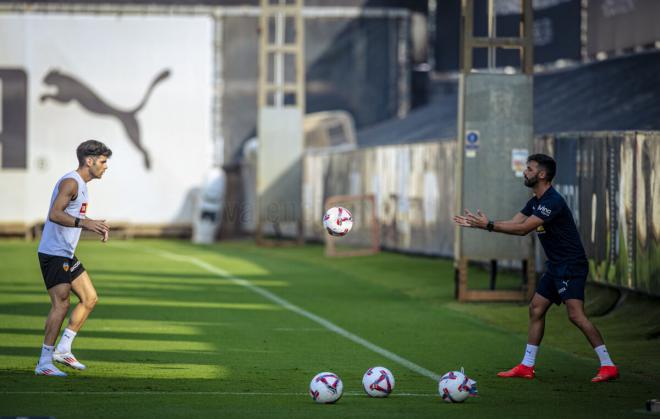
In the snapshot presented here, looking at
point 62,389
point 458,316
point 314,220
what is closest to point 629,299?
point 458,316

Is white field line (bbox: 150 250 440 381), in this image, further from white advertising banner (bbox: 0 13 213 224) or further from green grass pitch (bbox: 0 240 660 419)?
white advertising banner (bbox: 0 13 213 224)

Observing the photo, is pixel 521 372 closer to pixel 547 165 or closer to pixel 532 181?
pixel 532 181

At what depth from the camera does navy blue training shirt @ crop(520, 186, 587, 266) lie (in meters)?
12.2

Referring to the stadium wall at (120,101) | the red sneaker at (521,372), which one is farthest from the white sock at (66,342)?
the stadium wall at (120,101)

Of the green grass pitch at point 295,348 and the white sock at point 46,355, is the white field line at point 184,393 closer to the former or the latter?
the green grass pitch at point 295,348

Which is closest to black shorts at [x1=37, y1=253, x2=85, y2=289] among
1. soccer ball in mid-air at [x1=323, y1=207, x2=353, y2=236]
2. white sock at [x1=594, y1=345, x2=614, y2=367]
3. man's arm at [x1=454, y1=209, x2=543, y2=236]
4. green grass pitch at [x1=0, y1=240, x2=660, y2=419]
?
green grass pitch at [x1=0, y1=240, x2=660, y2=419]

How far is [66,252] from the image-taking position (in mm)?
12133

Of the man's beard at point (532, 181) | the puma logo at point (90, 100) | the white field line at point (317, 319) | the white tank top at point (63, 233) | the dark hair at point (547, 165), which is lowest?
the white field line at point (317, 319)

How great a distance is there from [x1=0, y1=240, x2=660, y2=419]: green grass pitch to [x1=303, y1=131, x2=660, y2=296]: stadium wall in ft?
2.14

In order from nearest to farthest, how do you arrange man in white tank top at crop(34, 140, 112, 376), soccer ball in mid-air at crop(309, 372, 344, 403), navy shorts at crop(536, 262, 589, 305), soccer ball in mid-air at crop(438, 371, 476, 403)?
1. soccer ball in mid-air at crop(309, 372, 344, 403)
2. soccer ball in mid-air at crop(438, 371, 476, 403)
3. man in white tank top at crop(34, 140, 112, 376)
4. navy shorts at crop(536, 262, 589, 305)

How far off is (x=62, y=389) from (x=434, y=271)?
638 inches

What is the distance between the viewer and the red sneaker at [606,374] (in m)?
12.1

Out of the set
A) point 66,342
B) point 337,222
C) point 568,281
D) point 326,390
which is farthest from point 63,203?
point 568,281

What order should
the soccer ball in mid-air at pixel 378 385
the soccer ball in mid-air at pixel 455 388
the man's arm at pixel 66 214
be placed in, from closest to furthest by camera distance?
the soccer ball in mid-air at pixel 455 388 → the soccer ball in mid-air at pixel 378 385 → the man's arm at pixel 66 214
